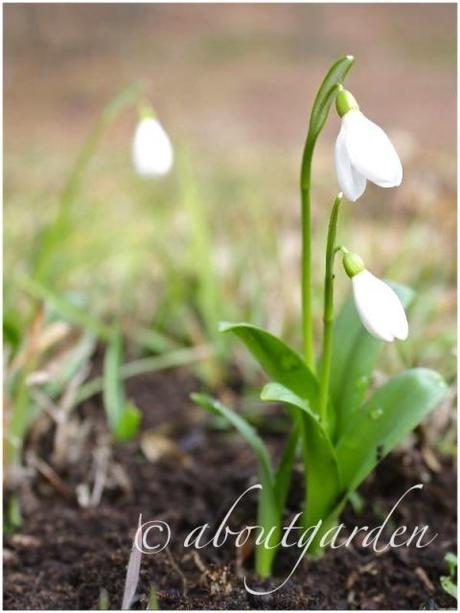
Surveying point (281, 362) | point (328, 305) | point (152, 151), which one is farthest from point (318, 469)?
point (152, 151)

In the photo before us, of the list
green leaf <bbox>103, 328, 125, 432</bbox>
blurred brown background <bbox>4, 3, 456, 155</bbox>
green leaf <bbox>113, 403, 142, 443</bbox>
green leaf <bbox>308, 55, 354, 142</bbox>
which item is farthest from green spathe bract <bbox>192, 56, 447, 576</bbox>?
blurred brown background <bbox>4, 3, 456, 155</bbox>

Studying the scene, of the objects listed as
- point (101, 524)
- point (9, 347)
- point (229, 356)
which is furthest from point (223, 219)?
point (101, 524)

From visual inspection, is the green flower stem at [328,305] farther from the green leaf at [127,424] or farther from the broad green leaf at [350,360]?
the green leaf at [127,424]

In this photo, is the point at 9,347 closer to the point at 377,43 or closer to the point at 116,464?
the point at 116,464

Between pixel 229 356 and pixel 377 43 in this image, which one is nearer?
pixel 229 356

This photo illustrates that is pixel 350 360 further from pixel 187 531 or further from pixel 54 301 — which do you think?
pixel 54 301

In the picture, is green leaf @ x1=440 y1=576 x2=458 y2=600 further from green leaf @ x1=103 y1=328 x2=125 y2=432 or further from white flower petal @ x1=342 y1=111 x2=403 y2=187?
green leaf @ x1=103 y1=328 x2=125 y2=432
